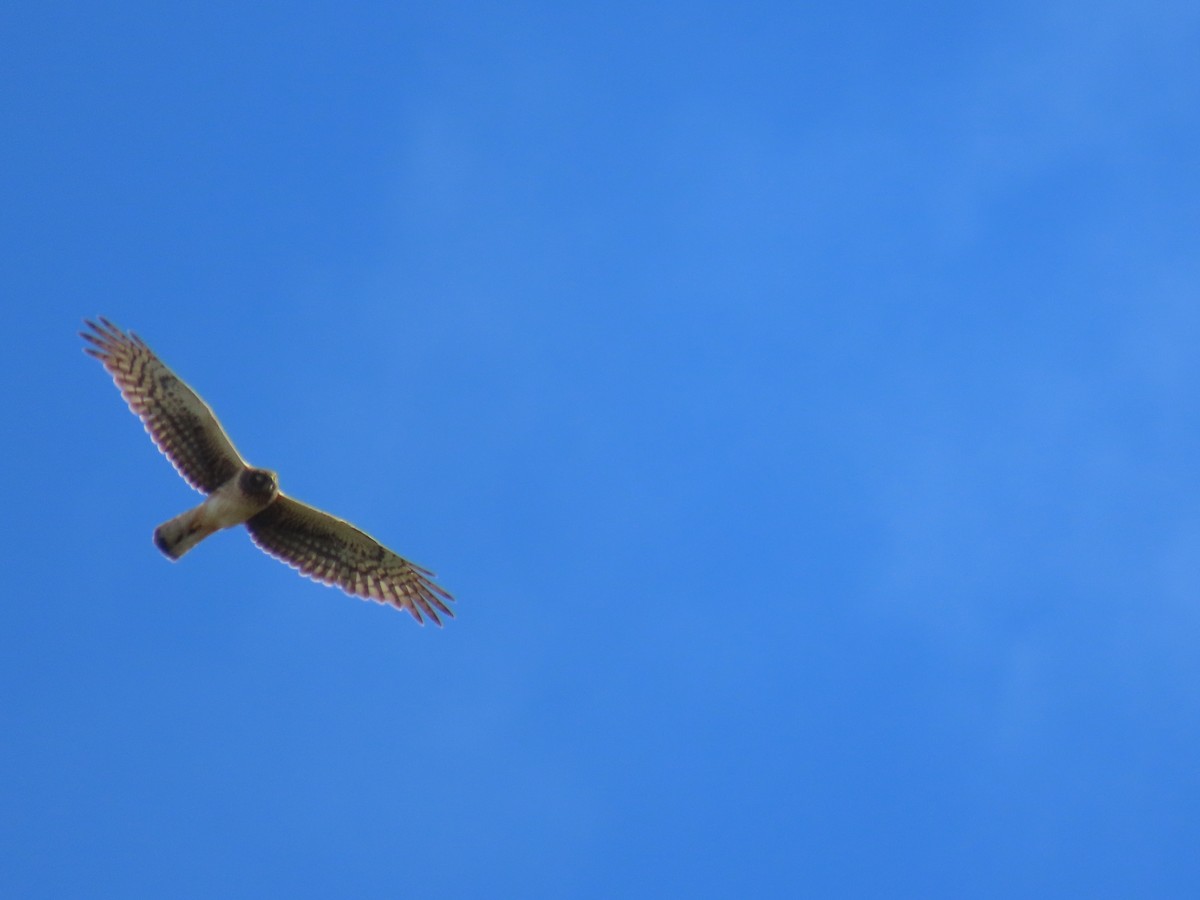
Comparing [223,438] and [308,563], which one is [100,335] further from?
[308,563]

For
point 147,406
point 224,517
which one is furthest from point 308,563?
point 147,406

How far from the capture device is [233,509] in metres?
16.7

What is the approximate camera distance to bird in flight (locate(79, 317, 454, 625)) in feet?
54.3

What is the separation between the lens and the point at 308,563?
17.9 metres

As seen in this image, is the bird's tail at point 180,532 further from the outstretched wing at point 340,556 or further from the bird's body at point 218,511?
the outstretched wing at point 340,556

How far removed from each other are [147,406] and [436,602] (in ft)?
13.8

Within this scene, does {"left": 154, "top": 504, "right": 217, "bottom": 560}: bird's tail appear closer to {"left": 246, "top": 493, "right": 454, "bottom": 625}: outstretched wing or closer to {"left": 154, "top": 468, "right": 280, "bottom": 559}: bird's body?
{"left": 154, "top": 468, "right": 280, "bottom": 559}: bird's body

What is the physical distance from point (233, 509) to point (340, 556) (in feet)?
5.77

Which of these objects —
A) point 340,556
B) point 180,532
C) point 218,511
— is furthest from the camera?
point 340,556

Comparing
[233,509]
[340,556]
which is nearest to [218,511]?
[233,509]

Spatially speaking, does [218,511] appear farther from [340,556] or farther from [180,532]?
[340,556]

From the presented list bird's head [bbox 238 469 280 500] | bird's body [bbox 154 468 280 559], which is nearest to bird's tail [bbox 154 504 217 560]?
bird's body [bbox 154 468 280 559]

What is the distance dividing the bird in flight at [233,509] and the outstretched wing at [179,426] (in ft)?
0.04

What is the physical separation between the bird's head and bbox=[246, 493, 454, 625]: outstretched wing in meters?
0.65
